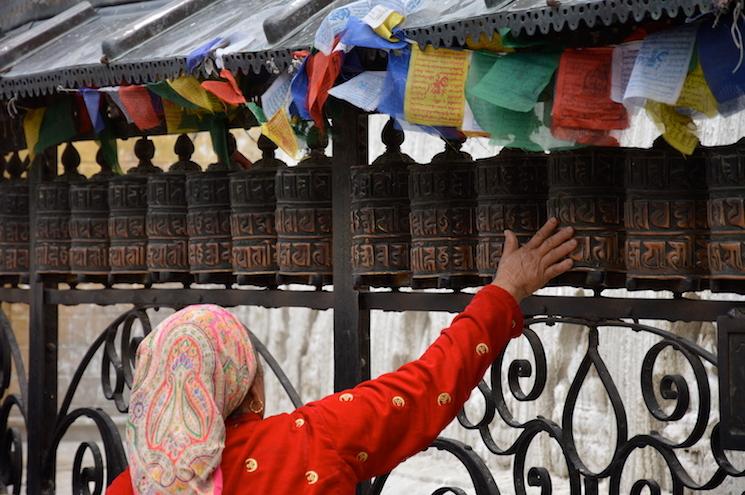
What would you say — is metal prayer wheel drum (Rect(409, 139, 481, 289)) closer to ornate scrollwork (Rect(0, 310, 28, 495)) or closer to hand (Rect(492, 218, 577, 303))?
hand (Rect(492, 218, 577, 303))

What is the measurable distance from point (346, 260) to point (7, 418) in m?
2.15

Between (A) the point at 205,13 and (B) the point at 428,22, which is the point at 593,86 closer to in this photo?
(B) the point at 428,22

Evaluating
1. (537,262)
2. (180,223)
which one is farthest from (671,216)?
(180,223)

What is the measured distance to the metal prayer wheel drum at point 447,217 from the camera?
3518 mm

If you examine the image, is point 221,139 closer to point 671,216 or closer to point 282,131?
point 282,131

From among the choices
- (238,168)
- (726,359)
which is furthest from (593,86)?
(238,168)

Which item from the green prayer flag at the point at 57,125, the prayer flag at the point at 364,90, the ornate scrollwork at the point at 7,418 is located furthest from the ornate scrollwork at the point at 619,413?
the ornate scrollwork at the point at 7,418

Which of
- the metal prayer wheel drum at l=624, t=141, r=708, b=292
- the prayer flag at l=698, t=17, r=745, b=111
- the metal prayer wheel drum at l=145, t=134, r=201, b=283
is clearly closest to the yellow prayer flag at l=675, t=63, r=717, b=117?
the prayer flag at l=698, t=17, r=745, b=111

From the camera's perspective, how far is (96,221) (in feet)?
15.6

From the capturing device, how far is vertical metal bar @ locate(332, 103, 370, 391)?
382 cm

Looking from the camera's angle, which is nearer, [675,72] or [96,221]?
[675,72]

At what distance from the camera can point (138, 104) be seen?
4055 millimetres

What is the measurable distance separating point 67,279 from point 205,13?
125 centimetres

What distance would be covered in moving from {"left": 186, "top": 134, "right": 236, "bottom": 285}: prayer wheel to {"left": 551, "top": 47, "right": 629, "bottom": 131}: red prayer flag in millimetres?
1472
